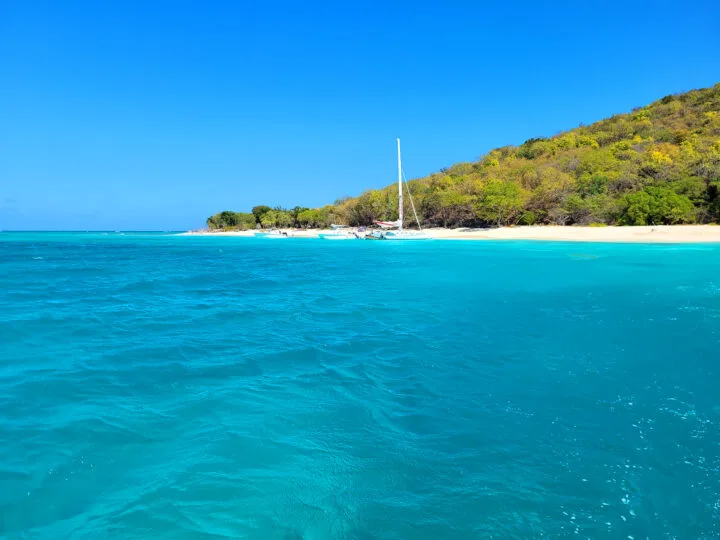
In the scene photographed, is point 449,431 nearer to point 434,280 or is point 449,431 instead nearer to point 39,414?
point 39,414

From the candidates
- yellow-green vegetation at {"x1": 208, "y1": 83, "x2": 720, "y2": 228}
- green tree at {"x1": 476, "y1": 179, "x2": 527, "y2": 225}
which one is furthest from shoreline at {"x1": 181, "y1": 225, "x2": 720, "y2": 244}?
green tree at {"x1": 476, "y1": 179, "x2": 527, "y2": 225}

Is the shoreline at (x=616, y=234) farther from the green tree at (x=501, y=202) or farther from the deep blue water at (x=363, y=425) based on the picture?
the deep blue water at (x=363, y=425)

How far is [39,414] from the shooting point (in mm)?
6020

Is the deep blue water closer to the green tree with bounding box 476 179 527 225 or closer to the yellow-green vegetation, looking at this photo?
the yellow-green vegetation

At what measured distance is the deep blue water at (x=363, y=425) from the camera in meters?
3.83

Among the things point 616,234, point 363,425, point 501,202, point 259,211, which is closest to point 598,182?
point 501,202

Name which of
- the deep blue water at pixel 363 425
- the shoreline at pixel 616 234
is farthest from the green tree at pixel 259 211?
the deep blue water at pixel 363 425

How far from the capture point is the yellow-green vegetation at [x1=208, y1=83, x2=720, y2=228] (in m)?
50.9

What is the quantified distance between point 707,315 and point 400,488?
1205 centimetres

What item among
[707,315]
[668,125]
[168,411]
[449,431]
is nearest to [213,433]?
[168,411]

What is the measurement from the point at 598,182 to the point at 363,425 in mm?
68607

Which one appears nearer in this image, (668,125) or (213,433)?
(213,433)

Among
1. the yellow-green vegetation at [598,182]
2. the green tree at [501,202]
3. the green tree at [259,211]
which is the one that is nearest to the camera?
the yellow-green vegetation at [598,182]

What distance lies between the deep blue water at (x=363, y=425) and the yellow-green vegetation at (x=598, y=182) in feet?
159
